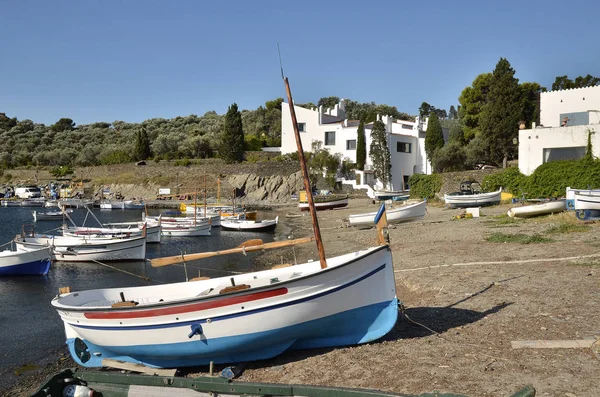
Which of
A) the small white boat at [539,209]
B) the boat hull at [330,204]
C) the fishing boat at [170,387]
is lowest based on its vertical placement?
the boat hull at [330,204]

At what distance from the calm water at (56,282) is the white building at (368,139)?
84.0 ft

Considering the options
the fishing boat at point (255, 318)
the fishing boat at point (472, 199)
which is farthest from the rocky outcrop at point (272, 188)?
the fishing boat at point (255, 318)

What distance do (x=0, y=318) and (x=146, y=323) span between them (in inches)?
364

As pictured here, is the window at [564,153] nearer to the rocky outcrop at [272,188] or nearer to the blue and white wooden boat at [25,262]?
the blue and white wooden boat at [25,262]

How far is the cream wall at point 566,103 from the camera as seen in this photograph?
35625 mm

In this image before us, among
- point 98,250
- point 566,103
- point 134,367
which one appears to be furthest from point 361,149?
point 134,367

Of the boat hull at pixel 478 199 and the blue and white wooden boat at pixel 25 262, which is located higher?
the boat hull at pixel 478 199

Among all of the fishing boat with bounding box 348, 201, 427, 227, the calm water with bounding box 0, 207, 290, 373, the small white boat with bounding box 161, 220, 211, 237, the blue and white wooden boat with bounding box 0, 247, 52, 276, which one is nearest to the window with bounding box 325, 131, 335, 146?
the calm water with bounding box 0, 207, 290, 373

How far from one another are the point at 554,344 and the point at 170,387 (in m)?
5.77

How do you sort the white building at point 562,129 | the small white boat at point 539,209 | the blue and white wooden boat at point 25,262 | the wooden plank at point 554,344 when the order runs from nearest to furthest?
1. the wooden plank at point 554,344
2. the blue and white wooden boat at point 25,262
3. the small white boat at point 539,209
4. the white building at point 562,129

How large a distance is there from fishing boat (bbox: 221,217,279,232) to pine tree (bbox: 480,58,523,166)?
78.0 feet

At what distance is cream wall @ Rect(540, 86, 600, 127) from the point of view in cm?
3562

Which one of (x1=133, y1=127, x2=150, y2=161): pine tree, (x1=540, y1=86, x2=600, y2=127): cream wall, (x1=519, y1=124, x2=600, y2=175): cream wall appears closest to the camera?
(x1=519, y1=124, x2=600, y2=175): cream wall

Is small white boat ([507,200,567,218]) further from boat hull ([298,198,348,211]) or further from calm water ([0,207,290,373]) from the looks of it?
boat hull ([298,198,348,211])
